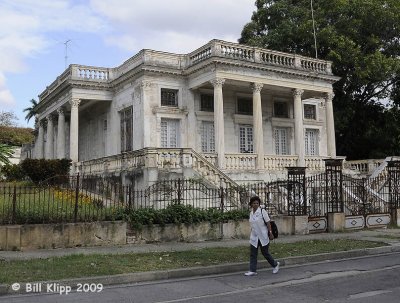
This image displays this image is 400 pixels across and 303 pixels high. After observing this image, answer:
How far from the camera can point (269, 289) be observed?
8.41m

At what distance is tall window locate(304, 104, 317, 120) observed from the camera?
101 feet

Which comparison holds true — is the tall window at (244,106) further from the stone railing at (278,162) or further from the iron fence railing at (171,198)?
the iron fence railing at (171,198)

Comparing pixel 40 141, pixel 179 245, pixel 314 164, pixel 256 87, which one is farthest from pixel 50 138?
pixel 179 245

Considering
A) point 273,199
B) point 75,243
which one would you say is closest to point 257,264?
point 75,243

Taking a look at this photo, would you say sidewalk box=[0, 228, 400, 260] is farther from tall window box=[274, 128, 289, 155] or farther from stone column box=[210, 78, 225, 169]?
tall window box=[274, 128, 289, 155]

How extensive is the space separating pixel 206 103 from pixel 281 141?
5.64 meters

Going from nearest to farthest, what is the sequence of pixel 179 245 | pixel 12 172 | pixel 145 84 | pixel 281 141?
pixel 179 245 < pixel 145 84 < pixel 12 172 < pixel 281 141

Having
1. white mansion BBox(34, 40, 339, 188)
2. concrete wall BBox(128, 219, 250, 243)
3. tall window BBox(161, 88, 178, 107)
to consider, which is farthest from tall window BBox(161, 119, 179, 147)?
concrete wall BBox(128, 219, 250, 243)

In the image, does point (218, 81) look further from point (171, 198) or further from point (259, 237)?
point (259, 237)

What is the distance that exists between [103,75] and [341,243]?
1939cm

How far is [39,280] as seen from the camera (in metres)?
→ 8.73

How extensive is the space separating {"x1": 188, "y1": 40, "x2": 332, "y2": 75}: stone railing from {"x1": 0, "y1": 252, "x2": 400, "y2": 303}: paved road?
51.2ft

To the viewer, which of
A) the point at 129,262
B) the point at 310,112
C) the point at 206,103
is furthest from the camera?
the point at 310,112

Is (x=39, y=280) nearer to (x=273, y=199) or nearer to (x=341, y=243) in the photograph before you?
(x=341, y=243)
